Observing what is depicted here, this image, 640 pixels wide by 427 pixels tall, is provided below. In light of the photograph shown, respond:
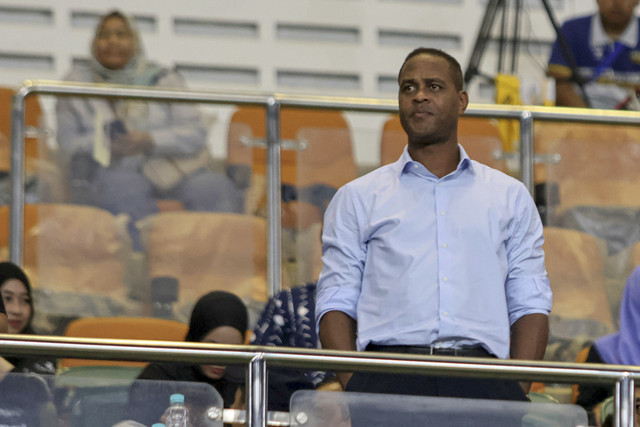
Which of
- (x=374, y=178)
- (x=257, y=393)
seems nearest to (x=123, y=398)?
(x=257, y=393)

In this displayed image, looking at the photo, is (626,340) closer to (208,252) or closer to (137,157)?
(208,252)

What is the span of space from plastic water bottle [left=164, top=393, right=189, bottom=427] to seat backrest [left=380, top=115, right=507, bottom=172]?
2305mm

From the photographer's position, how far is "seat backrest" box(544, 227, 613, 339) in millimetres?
5555

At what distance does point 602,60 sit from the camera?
6.88 meters

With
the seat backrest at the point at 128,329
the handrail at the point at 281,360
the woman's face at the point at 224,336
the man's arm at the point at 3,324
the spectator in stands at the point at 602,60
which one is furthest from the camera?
the spectator in stands at the point at 602,60

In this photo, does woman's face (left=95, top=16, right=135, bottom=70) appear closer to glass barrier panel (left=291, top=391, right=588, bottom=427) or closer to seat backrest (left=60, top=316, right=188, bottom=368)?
seat backrest (left=60, top=316, right=188, bottom=368)

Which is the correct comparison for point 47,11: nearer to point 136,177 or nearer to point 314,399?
point 136,177

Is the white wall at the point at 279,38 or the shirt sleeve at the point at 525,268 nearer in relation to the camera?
the shirt sleeve at the point at 525,268

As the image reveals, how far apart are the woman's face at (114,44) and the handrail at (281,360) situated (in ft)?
11.0

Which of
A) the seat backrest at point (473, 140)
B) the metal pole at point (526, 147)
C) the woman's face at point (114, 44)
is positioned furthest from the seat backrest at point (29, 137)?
the metal pole at point (526, 147)

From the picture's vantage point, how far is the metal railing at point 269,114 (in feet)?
18.1

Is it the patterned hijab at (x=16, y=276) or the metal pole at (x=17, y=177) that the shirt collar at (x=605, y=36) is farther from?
the patterned hijab at (x=16, y=276)

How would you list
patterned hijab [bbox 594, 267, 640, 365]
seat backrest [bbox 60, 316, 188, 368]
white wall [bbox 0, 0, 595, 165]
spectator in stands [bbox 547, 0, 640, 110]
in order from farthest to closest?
white wall [bbox 0, 0, 595, 165] < spectator in stands [bbox 547, 0, 640, 110] < seat backrest [bbox 60, 316, 188, 368] < patterned hijab [bbox 594, 267, 640, 365]

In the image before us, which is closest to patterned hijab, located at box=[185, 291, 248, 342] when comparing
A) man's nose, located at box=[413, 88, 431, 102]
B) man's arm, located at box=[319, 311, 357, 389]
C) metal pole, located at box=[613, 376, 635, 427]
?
man's arm, located at box=[319, 311, 357, 389]
